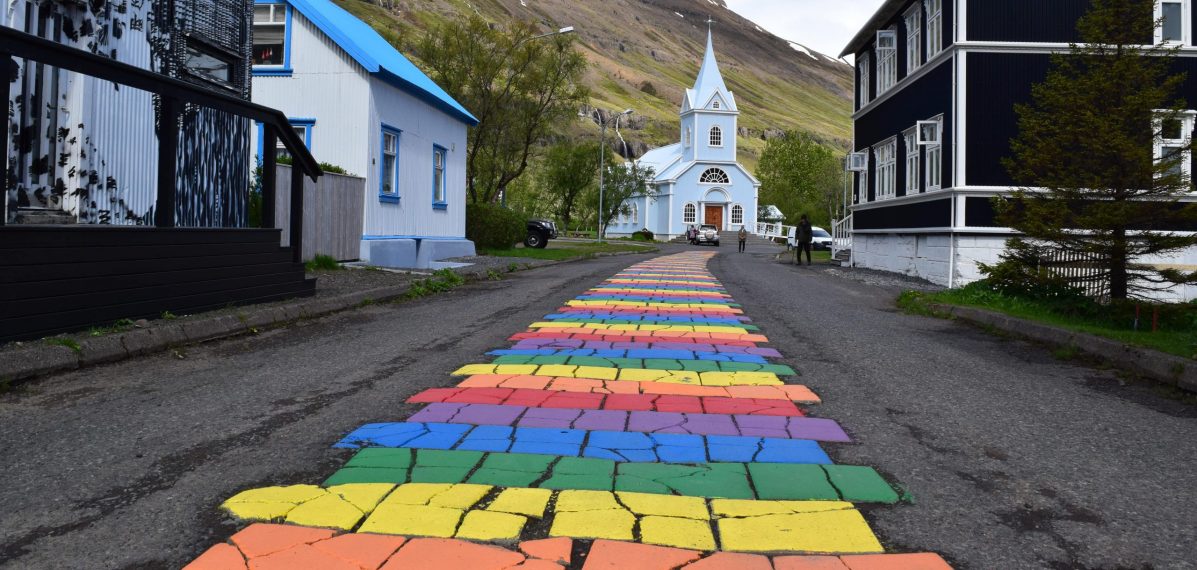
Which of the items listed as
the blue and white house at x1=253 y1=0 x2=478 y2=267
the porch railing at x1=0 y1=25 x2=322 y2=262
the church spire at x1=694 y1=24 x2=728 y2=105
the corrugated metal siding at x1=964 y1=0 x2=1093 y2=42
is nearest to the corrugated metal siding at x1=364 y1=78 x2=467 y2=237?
the blue and white house at x1=253 y1=0 x2=478 y2=267

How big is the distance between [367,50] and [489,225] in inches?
414

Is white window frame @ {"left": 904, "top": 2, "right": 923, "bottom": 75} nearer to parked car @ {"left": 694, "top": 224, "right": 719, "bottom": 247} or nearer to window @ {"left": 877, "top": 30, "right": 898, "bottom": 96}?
window @ {"left": 877, "top": 30, "right": 898, "bottom": 96}

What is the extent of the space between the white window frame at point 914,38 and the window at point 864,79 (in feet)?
13.9

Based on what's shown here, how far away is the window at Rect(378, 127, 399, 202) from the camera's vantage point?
19.4 m

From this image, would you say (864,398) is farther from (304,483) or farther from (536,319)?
(536,319)

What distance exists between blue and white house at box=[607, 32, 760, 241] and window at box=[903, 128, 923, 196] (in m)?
53.9

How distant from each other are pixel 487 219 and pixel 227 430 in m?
24.1

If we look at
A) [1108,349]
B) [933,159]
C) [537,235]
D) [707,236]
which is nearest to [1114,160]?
[1108,349]

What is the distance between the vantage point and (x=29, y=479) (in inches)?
151

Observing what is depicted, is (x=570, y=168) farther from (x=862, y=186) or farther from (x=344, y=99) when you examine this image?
(x=344, y=99)

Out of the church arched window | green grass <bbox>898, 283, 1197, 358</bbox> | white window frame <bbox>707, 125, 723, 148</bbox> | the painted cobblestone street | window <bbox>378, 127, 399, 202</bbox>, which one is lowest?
the painted cobblestone street

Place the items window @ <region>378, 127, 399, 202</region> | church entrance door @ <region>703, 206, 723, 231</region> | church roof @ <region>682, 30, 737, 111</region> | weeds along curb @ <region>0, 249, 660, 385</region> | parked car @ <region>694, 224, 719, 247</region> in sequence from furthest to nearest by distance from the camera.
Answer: church entrance door @ <region>703, 206, 723, 231</region>
church roof @ <region>682, 30, 737, 111</region>
parked car @ <region>694, 224, 719, 247</region>
window @ <region>378, 127, 399, 202</region>
weeds along curb @ <region>0, 249, 660, 385</region>

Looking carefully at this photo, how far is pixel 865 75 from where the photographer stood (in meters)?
27.0

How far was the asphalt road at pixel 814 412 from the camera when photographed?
10.5ft
